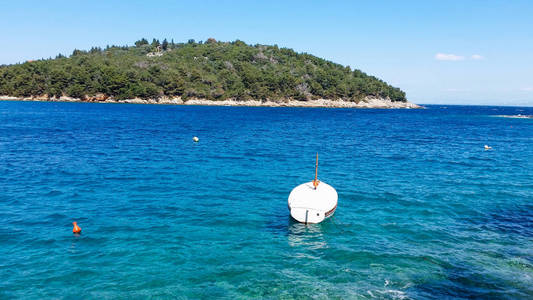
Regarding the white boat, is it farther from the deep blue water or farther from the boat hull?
the deep blue water

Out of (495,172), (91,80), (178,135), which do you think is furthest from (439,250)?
(91,80)

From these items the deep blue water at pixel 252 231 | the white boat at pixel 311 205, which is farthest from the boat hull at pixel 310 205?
the deep blue water at pixel 252 231

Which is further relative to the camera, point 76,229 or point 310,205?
point 310,205

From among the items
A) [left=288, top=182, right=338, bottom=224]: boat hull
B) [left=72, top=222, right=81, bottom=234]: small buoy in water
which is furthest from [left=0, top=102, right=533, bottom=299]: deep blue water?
[left=288, top=182, right=338, bottom=224]: boat hull

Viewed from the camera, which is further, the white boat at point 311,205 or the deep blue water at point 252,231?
the white boat at point 311,205

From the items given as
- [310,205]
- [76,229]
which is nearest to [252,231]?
[310,205]

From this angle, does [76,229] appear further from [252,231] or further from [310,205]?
[310,205]

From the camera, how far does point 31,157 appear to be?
39656 mm

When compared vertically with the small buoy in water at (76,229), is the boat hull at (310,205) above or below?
above

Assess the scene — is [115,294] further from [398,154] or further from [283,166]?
[398,154]

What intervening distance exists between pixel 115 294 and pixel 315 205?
11.8 m

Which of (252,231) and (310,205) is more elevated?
→ (310,205)

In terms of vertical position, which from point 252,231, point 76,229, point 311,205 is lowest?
point 252,231

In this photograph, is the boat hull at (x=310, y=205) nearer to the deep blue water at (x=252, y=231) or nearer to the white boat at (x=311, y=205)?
the white boat at (x=311, y=205)
